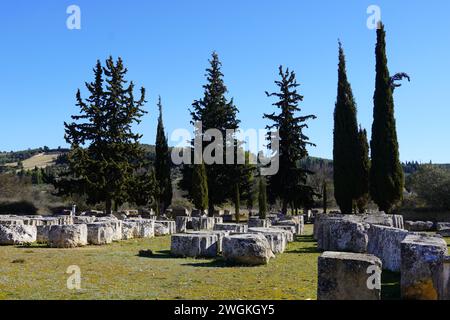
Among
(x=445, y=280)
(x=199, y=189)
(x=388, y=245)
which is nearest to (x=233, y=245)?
(x=388, y=245)

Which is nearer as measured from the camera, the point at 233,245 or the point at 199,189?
the point at 233,245

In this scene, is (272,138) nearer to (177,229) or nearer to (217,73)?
(217,73)

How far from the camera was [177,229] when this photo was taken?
2658cm

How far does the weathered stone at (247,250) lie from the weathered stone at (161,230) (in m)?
11.8

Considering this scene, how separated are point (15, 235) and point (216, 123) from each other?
29.2m

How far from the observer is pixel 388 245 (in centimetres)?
1130

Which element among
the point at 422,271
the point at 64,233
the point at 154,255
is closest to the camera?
the point at 422,271

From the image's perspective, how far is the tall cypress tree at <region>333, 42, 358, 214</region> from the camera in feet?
111

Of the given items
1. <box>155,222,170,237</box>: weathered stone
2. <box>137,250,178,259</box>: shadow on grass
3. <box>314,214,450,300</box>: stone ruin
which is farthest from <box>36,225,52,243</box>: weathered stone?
<box>314,214,450,300</box>: stone ruin

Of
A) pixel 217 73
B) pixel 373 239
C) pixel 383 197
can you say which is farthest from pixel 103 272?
pixel 217 73

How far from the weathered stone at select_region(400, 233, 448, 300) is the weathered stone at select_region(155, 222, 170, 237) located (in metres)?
16.8

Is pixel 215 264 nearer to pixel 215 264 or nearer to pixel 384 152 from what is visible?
pixel 215 264

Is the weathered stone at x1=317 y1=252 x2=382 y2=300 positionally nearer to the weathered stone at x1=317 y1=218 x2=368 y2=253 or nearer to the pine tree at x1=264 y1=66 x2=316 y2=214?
the weathered stone at x1=317 y1=218 x2=368 y2=253
